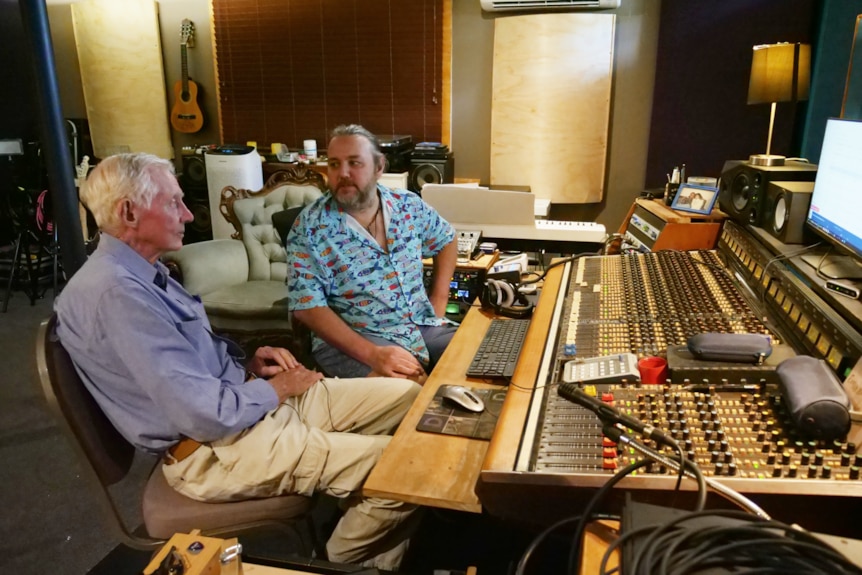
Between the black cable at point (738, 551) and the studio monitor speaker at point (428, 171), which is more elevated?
the studio monitor speaker at point (428, 171)

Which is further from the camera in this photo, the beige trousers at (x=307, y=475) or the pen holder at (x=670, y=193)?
the pen holder at (x=670, y=193)

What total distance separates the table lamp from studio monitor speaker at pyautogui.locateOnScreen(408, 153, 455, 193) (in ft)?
6.31

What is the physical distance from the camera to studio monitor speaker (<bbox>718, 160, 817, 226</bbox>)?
74.4 inches

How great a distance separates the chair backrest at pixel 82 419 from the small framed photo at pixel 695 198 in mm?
2106

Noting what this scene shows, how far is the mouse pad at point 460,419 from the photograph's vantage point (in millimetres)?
1242

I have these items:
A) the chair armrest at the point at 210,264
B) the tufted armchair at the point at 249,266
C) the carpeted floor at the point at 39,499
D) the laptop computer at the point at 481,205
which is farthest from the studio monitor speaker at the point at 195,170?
the laptop computer at the point at 481,205

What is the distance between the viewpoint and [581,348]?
4.52 ft

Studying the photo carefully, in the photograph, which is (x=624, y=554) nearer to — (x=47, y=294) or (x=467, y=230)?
(x=467, y=230)

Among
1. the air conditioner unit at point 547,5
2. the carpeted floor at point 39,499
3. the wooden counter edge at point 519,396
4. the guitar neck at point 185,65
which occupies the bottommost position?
the carpeted floor at point 39,499

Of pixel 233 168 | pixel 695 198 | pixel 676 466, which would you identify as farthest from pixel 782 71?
pixel 233 168

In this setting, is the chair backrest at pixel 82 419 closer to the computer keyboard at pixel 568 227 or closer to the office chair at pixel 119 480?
the office chair at pixel 119 480

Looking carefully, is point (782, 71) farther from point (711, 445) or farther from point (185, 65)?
point (185, 65)

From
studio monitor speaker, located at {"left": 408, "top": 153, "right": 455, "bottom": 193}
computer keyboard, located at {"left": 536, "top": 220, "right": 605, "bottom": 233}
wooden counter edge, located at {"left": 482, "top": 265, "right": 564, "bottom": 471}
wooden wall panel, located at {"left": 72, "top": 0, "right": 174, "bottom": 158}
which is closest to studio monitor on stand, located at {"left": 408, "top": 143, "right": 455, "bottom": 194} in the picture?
studio monitor speaker, located at {"left": 408, "top": 153, "right": 455, "bottom": 193}

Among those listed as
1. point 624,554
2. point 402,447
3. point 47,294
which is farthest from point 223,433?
point 47,294
